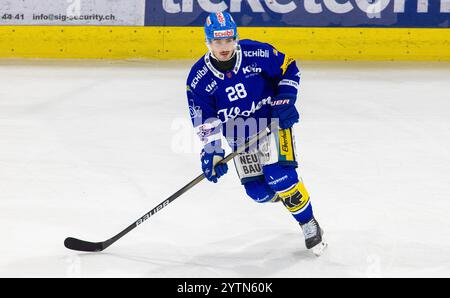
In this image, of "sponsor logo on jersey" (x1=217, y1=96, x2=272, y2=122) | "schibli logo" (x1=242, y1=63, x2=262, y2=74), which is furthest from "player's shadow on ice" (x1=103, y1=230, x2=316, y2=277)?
"schibli logo" (x1=242, y1=63, x2=262, y2=74)

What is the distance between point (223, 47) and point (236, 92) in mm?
249

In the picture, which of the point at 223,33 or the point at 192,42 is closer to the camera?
the point at 223,33

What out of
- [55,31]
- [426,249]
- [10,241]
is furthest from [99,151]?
[55,31]

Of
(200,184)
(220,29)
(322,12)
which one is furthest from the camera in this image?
(322,12)

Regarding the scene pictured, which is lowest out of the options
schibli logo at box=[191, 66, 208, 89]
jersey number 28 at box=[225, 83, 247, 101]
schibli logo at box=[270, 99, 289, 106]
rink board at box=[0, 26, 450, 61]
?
rink board at box=[0, 26, 450, 61]

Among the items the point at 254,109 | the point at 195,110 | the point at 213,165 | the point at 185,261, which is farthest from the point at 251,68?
the point at 185,261

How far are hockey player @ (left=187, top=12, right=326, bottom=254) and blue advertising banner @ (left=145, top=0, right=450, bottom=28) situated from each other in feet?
14.1

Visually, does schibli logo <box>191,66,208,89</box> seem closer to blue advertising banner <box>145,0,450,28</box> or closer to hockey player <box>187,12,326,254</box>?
hockey player <box>187,12,326,254</box>

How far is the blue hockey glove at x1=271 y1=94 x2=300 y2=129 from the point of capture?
3902mm

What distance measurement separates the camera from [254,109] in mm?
4039

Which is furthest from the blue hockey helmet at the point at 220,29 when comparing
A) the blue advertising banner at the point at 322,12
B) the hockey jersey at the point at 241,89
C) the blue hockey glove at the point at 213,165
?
the blue advertising banner at the point at 322,12

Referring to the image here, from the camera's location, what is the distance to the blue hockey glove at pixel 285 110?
390 cm

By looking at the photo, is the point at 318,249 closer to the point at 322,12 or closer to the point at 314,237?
the point at 314,237

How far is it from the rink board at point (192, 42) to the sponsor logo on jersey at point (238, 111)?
169 inches
